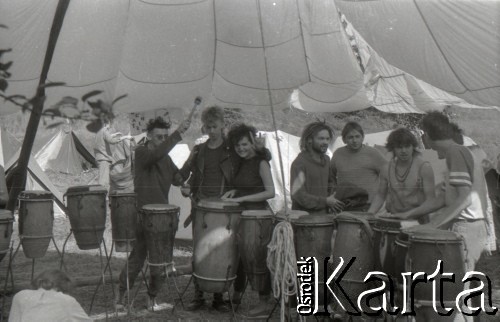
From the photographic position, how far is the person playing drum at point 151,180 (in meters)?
4.64

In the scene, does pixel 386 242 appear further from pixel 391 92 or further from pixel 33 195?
pixel 391 92

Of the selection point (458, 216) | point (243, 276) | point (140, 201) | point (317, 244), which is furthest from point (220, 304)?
point (458, 216)

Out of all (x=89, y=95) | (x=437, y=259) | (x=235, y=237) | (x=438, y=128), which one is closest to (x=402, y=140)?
(x=438, y=128)

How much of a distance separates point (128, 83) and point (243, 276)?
224 cm

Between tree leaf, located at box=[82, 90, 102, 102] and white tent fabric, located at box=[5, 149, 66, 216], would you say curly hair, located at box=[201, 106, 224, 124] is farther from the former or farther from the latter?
tree leaf, located at box=[82, 90, 102, 102]

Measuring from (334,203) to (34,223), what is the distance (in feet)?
7.07

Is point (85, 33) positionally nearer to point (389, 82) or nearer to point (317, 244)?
point (317, 244)

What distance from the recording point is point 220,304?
15.8 ft

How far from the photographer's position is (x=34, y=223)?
4301mm

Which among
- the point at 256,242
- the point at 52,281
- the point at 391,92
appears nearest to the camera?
the point at 52,281

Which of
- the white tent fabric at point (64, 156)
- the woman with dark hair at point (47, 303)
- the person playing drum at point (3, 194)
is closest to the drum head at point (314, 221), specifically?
the woman with dark hair at point (47, 303)

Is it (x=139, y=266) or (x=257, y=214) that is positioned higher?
(x=257, y=214)

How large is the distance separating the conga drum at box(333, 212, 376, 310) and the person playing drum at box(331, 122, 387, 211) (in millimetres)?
1016

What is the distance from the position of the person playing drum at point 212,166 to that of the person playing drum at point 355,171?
0.86 m
